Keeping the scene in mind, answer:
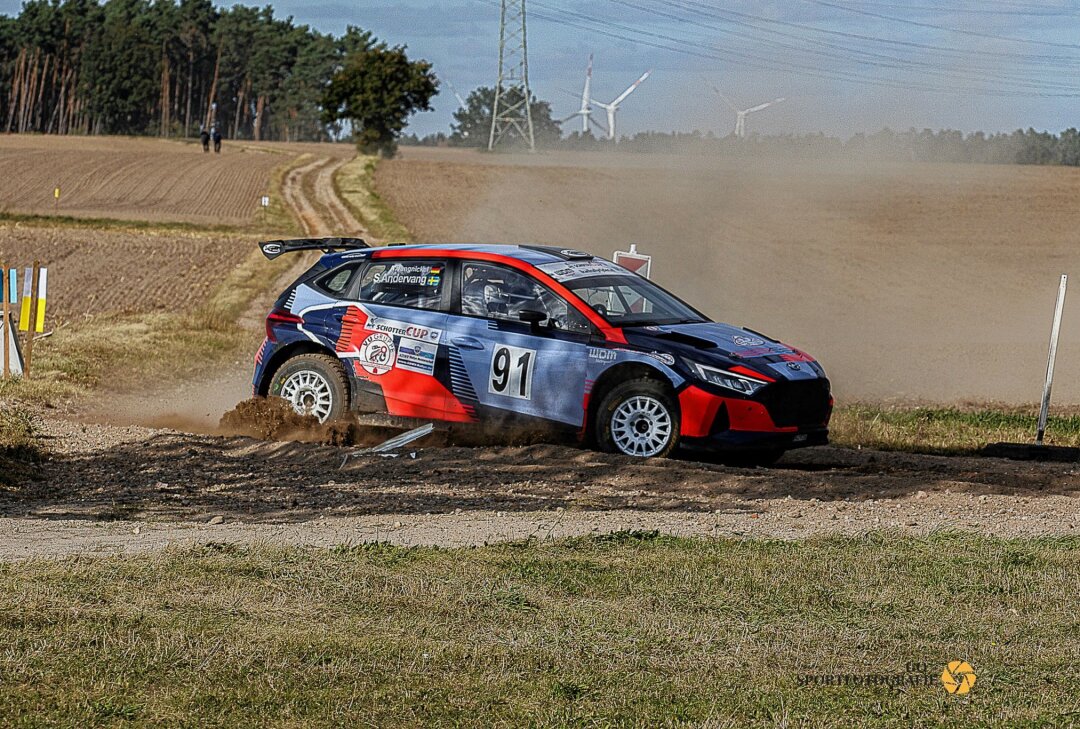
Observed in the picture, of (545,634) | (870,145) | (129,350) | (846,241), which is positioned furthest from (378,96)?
(545,634)

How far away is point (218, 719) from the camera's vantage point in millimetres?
4711

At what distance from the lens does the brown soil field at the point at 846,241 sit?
892 inches

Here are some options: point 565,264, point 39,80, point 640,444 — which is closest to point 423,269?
point 565,264

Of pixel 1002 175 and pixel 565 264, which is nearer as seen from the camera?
pixel 565 264

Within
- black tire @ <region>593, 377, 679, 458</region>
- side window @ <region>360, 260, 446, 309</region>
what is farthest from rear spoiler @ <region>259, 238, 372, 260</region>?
black tire @ <region>593, 377, 679, 458</region>

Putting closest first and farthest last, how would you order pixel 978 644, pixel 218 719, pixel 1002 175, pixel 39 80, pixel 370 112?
pixel 218 719 < pixel 978 644 < pixel 1002 175 < pixel 370 112 < pixel 39 80

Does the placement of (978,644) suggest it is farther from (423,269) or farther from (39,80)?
(39,80)

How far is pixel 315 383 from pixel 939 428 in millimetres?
6722

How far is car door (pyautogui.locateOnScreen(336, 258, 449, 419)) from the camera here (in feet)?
39.9

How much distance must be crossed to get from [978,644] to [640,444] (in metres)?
5.52

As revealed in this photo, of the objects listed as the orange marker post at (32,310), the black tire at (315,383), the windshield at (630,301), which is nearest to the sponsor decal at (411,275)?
the black tire at (315,383)

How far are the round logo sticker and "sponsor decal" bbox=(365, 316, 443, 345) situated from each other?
2.3 inches

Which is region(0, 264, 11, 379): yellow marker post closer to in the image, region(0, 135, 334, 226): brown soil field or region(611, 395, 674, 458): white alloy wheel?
region(611, 395, 674, 458): white alloy wheel

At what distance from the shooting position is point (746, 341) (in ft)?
39.0
